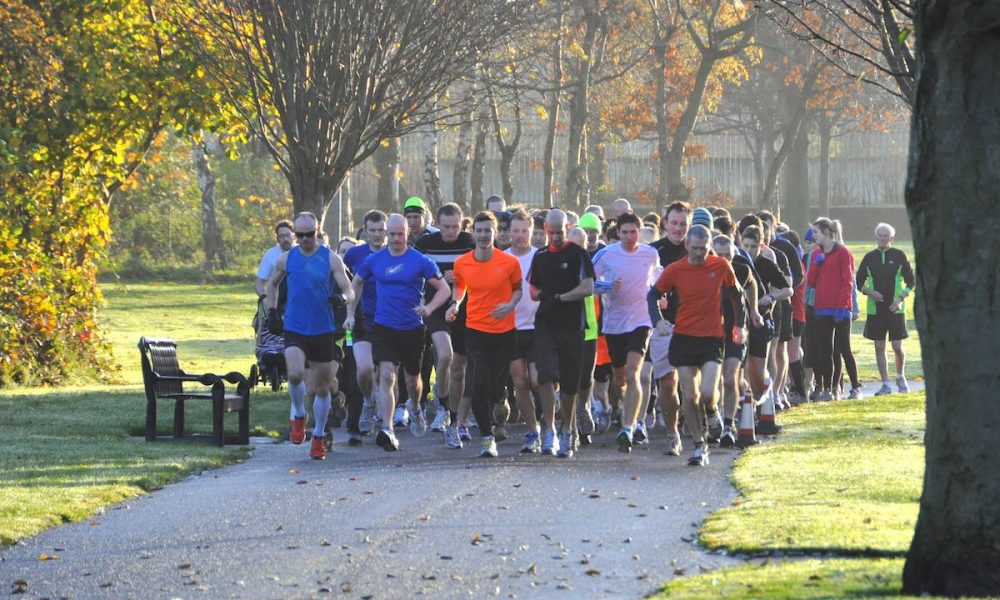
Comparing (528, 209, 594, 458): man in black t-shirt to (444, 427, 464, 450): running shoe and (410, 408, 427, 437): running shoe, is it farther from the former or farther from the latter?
(410, 408, 427, 437): running shoe

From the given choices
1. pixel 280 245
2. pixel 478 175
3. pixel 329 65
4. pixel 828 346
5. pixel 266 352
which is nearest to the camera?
pixel 280 245

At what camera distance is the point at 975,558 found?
7.67 meters

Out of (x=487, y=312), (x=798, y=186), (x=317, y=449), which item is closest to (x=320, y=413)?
(x=317, y=449)

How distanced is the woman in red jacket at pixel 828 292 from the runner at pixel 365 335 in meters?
5.97

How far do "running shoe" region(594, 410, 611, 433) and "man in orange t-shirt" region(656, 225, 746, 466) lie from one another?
122 inches

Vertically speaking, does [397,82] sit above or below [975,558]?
above

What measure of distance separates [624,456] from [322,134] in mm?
8462

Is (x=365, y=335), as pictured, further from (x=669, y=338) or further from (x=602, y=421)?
(x=602, y=421)

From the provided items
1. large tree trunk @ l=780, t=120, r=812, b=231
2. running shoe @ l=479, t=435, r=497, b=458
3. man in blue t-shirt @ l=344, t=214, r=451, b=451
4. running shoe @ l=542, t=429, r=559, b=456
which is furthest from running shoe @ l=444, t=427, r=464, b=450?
large tree trunk @ l=780, t=120, r=812, b=231

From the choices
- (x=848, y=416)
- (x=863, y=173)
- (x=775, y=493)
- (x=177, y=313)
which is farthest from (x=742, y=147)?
(x=775, y=493)

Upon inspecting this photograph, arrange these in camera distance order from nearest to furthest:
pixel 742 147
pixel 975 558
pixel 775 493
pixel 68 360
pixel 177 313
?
pixel 975 558, pixel 775 493, pixel 68 360, pixel 177 313, pixel 742 147

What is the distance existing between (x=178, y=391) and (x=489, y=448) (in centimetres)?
343

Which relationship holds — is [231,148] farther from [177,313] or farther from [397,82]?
[177,313]

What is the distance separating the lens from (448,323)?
52.7 feet
